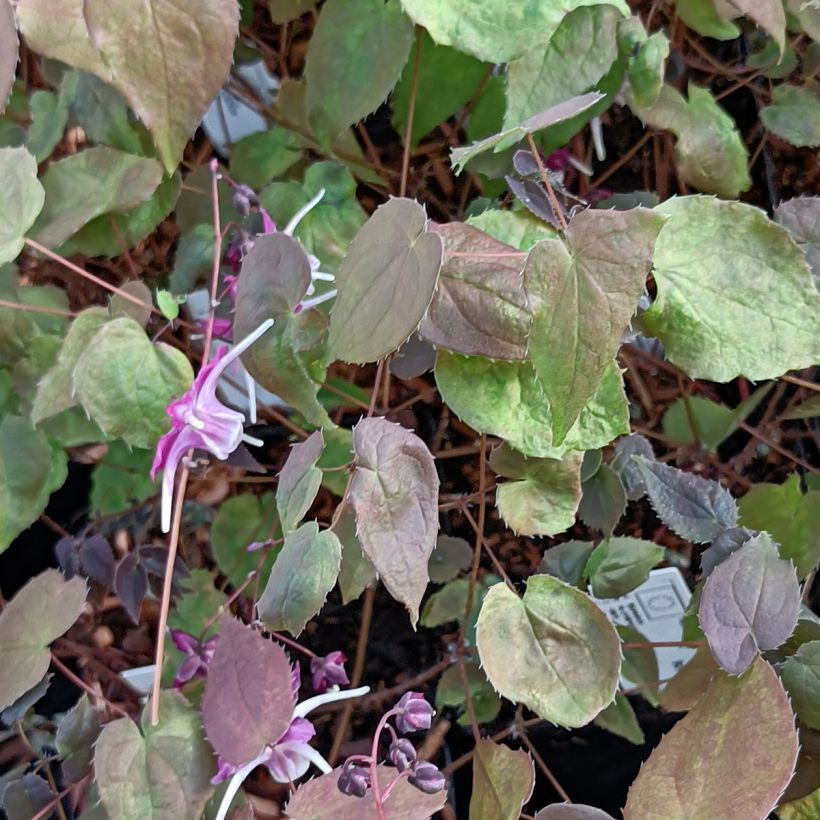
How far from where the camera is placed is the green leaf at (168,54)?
372 millimetres

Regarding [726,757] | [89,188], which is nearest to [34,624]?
[89,188]

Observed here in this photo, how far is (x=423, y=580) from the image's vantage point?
39cm

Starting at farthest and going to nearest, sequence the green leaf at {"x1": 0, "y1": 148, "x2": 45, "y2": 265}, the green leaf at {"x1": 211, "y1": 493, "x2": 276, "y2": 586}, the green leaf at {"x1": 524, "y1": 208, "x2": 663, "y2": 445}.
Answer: the green leaf at {"x1": 211, "y1": 493, "x2": 276, "y2": 586}, the green leaf at {"x1": 0, "y1": 148, "x2": 45, "y2": 265}, the green leaf at {"x1": 524, "y1": 208, "x2": 663, "y2": 445}

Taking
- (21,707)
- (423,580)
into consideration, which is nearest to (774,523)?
(423,580)

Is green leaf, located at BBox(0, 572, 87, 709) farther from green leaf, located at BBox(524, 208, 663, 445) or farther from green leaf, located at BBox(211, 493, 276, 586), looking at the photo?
green leaf, located at BBox(524, 208, 663, 445)

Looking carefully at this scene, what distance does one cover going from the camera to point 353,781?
0.39 metres

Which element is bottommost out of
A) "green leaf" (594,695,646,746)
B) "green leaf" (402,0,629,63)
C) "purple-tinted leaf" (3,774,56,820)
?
"green leaf" (594,695,646,746)

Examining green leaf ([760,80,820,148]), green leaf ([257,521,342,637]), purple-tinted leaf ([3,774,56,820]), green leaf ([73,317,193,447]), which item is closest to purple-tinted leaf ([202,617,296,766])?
green leaf ([257,521,342,637])

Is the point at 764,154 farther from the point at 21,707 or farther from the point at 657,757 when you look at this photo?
the point at 21,707

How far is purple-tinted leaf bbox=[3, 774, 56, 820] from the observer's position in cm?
54

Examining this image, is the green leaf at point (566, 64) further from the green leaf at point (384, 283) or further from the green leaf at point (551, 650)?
the green leaf at point (551, 650)

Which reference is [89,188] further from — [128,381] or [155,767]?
[155,767]

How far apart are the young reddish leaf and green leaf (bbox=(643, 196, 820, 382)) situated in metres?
0.15

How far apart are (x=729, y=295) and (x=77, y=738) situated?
0.48m
